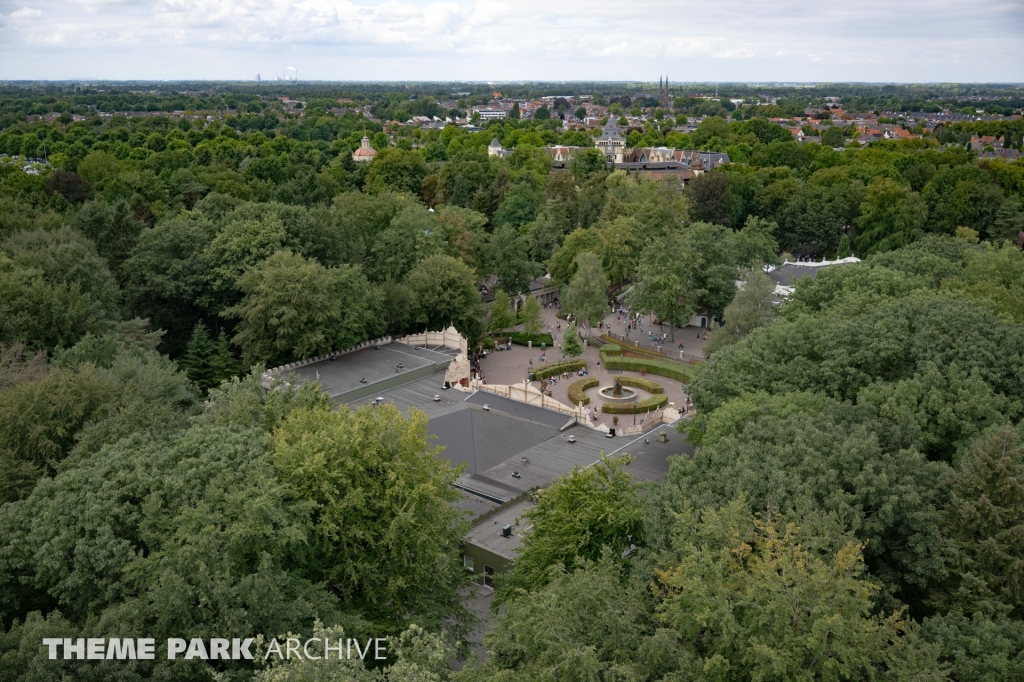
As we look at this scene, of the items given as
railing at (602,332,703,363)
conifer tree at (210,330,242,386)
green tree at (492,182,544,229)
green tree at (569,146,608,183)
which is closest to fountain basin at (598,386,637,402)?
railing at (602,332,703,363)

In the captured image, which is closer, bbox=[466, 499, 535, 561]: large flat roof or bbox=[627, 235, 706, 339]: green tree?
bbox=[466, 499, 535, 561]: large flat roof

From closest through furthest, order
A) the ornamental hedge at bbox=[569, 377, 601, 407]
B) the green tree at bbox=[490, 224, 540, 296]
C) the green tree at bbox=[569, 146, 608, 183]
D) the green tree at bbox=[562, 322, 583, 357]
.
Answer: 1. the ornamental hedge at bbox=[569, 377, 601, 407]
2. the green tree at bbox=[562, 322, 583, 357]
3. the green tree at bbox=[490, 224, 540, 296]
4. the green tree at bbox=[569, 146, 608, 183]

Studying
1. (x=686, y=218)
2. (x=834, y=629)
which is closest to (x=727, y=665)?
(x=834, y=629)

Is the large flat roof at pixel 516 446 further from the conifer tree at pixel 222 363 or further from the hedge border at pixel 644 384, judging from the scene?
the hedge border at pixel 644 384

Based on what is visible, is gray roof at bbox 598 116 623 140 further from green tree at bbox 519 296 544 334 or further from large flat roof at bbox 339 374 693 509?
large flat roof at bbox 339 374 693 509

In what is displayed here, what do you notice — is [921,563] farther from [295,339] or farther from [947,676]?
[295,339]

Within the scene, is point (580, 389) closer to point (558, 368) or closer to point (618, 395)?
point (618, 395)
